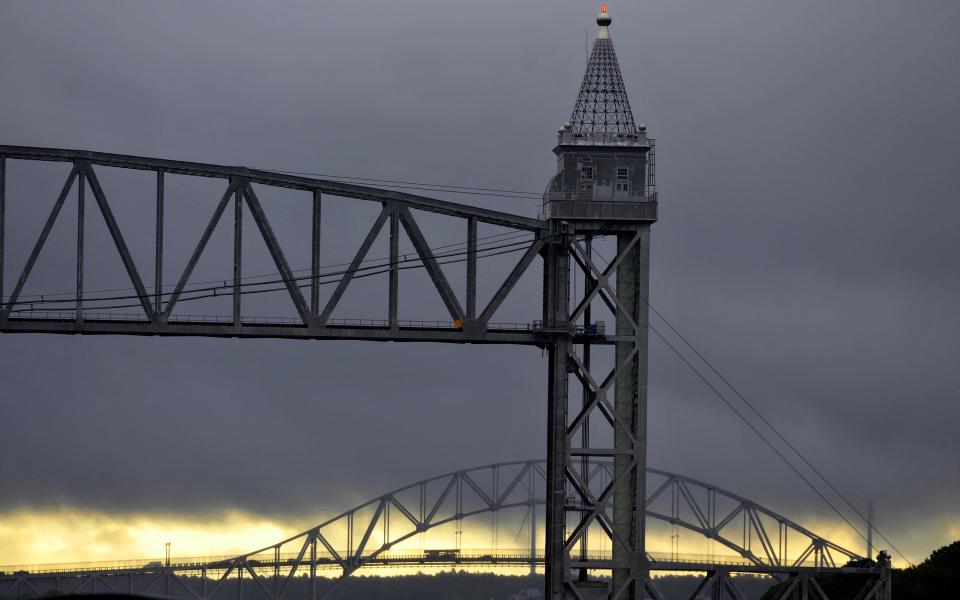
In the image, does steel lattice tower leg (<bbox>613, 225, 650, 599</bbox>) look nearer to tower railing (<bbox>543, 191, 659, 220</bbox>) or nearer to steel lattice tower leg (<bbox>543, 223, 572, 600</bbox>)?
tower railing (<bbox>543, 191, 659, 220</bbox>)

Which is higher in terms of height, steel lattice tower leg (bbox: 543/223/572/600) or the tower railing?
the tower railing

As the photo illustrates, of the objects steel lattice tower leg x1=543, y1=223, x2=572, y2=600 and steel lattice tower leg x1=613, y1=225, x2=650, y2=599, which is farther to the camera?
steel lattice tower leg x1=613, y1=225, x2=650, y2=599

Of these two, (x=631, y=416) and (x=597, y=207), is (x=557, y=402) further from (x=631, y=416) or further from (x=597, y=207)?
(x=597, y=207)

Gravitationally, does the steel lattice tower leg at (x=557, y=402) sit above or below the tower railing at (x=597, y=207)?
below

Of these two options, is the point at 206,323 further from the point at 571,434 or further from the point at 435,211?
the point at 571,434

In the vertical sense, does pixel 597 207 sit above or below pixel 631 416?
above

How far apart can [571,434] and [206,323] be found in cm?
2095

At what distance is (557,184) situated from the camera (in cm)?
10200

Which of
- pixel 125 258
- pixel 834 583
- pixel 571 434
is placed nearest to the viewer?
pixel 125 258

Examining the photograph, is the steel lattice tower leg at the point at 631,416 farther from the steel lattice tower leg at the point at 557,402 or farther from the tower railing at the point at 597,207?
the steel lattice tower leg at the point at 557,402

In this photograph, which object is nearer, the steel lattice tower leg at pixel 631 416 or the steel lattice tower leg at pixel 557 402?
the steel lattice tower leg at pixel 557 402

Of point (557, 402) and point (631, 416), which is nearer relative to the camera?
point (557, 402)

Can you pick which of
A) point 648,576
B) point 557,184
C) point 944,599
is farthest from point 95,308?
point 944,599

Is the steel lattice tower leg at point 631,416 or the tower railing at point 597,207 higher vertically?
the tower railing at point 597,207
